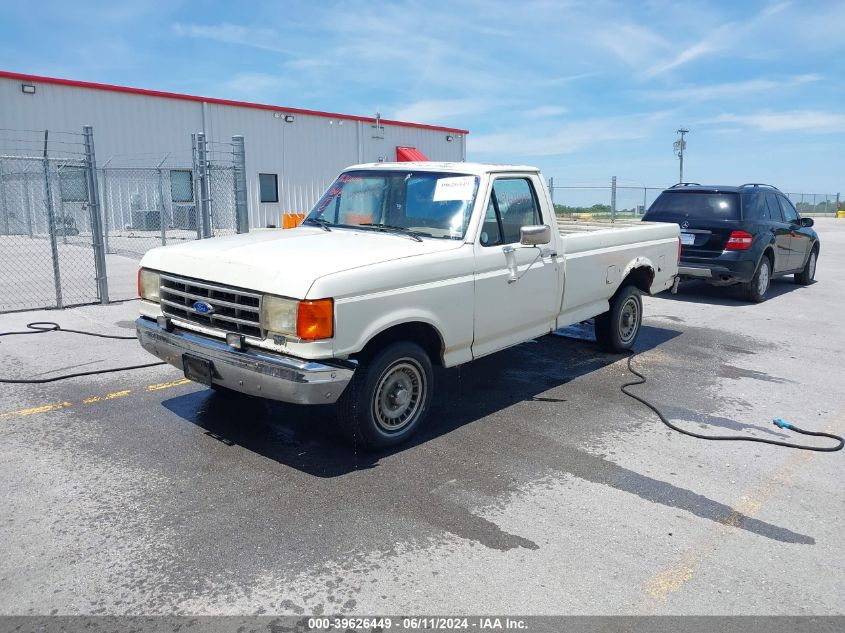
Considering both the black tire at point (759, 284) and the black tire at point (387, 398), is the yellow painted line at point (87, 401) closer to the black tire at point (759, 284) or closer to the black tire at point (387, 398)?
the black tire at point (387, 398)

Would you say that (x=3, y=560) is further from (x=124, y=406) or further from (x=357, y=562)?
(x=124, y=406)

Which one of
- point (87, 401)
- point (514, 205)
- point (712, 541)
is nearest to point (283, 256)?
point (514, 205)

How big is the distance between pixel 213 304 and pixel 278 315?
629mm

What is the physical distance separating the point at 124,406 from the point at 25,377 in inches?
55.7

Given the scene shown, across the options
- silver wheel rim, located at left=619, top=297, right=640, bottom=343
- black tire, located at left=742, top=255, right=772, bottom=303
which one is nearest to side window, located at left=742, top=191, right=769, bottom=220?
black tire, located at left=742, top=255, right=772, bottom=303

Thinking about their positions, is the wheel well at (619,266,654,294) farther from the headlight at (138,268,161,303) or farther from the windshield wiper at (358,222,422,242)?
the headlight at (138,268,161,303)

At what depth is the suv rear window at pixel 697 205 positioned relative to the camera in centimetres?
1088

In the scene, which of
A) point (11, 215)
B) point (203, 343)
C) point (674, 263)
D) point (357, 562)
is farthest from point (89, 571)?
point (11, 215)

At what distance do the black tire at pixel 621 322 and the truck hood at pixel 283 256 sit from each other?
298cm

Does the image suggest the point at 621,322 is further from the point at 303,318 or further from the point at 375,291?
the point at 303,318

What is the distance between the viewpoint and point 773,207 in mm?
11766

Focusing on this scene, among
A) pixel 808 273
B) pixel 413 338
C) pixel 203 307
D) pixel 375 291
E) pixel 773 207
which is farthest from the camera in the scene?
pixel 808 273

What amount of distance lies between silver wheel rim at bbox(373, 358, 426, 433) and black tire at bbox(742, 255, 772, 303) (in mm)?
8087

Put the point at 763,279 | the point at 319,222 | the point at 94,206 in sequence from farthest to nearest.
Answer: the point at 763,279 < the point at 94,206 < the point at 319,222
